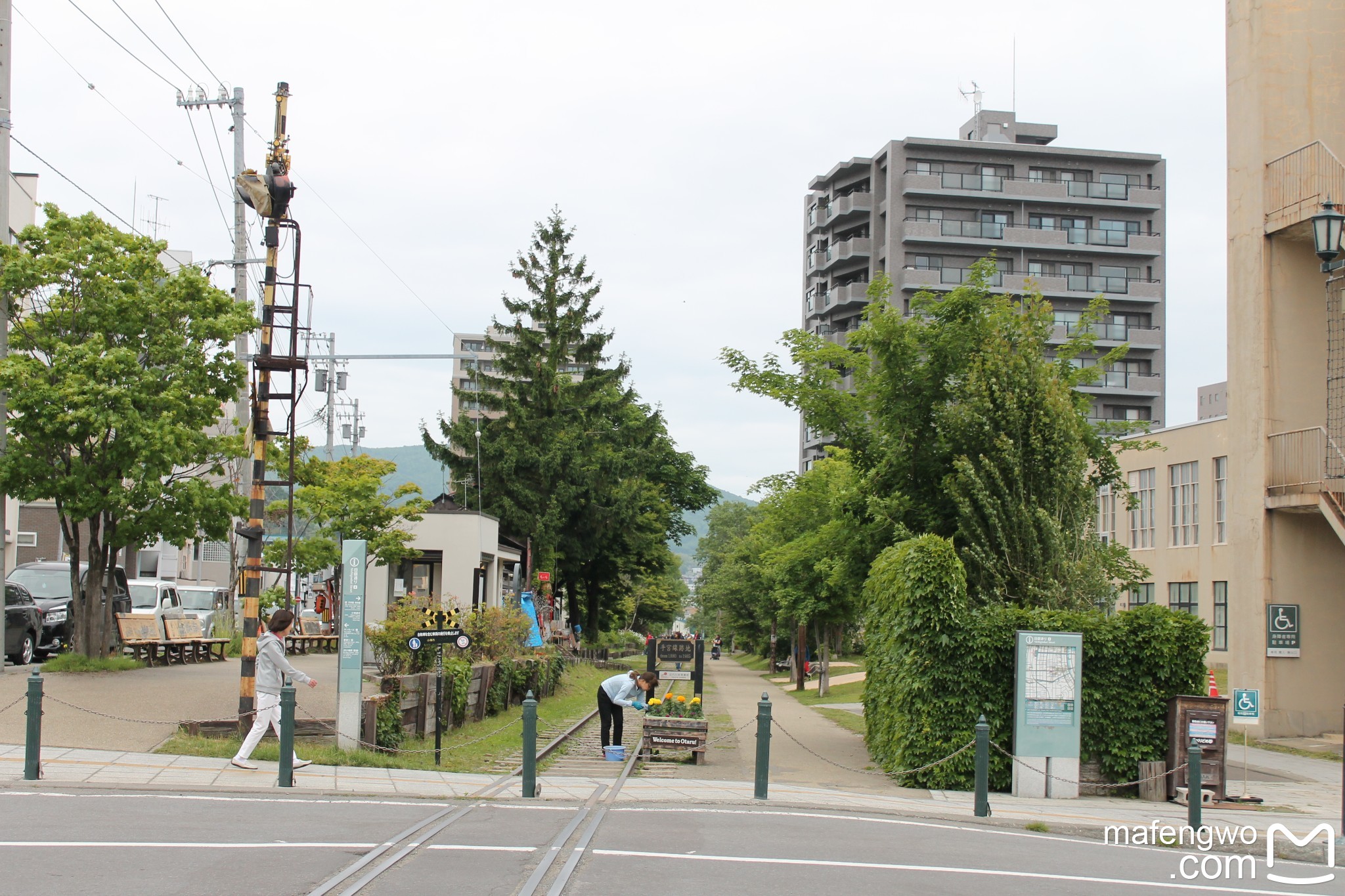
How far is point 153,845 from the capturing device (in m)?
8.82

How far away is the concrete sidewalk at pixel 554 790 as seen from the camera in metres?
12.3

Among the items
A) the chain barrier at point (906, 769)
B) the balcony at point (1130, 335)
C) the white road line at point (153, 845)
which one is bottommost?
the chain barrier at point (906, 769)

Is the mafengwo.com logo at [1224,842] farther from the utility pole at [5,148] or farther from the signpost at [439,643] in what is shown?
the utility pole at [5,148]

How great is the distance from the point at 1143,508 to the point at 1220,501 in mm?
5826

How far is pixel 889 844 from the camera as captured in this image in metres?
10.7

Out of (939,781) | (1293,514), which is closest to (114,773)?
(939,781)

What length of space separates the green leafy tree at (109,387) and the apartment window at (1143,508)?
37682mm

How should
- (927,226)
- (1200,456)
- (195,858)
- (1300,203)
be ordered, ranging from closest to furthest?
(195,858), (1300,203), (1200,456), (927,226)

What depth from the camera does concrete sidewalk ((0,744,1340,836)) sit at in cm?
1228

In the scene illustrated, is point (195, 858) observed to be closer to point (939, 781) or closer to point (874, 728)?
point (939, 781)

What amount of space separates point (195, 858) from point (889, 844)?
5.70 m

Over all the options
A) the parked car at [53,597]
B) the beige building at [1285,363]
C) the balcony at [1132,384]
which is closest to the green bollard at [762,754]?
the beige building at [1285,363]

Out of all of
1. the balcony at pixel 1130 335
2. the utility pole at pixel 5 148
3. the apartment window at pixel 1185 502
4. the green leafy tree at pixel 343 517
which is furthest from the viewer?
the balcony at pixel 1130 335

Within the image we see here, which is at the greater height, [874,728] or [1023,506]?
[1023,506]
